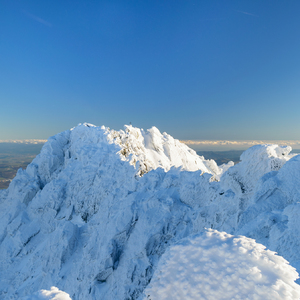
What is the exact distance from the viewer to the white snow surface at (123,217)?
1420 cm

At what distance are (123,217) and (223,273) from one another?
19867 mm

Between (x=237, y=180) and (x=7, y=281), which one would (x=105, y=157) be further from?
(x=237, y=180)

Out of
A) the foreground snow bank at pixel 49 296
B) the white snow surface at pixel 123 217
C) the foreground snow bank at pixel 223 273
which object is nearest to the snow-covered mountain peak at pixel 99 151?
the white snow surface at pixel 123 217

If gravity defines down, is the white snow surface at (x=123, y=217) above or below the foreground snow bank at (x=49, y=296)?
below

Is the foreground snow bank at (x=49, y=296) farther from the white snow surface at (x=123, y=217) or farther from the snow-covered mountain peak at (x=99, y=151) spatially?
the snow-covered mountain peak at (x=99, y=151)

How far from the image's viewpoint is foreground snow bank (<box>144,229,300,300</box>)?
330 cm

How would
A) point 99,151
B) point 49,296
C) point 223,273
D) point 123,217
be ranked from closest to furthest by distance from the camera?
point 223,273
point 49,296
point 123,217
point 99,151

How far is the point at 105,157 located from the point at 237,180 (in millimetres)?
29328

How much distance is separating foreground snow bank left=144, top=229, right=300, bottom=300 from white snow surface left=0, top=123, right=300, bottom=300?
419cm

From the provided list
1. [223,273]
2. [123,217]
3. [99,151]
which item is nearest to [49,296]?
[223,273]

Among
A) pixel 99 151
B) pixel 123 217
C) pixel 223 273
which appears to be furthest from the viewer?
pixel 99 151

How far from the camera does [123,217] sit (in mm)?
22016

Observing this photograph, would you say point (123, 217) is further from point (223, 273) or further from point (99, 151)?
point (99, 151)

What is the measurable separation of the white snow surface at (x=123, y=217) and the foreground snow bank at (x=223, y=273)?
13.7 ft
